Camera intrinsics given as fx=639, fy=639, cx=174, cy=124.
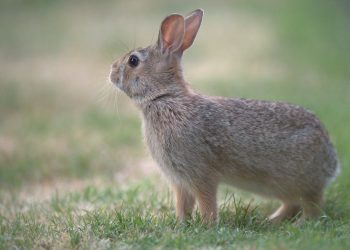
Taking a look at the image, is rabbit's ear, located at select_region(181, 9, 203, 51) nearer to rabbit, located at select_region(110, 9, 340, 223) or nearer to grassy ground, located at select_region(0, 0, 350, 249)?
rabbit, located at select_region(110, 9, 340, 223)

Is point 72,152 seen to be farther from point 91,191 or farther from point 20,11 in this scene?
point 20,11

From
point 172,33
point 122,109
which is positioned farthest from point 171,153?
point 122,109

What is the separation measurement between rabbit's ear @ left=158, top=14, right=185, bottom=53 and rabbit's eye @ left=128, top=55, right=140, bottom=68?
0.78 feet

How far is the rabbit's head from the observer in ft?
18.4

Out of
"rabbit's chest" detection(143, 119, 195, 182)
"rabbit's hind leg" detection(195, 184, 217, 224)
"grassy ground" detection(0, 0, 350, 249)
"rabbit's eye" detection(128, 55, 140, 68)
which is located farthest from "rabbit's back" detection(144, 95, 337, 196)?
"rabbit's eye" detection(128, 55, 140, 68)

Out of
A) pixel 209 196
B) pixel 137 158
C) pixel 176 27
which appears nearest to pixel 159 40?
pixel 176 27

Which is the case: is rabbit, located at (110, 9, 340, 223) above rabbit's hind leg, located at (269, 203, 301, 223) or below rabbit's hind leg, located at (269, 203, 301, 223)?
above

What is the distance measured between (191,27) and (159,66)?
19.5 inches

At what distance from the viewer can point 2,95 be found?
11484mm

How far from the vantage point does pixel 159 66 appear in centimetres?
565

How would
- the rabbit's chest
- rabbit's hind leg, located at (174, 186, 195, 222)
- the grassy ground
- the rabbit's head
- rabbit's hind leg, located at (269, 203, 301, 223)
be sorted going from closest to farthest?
1. the grassy ground
2. the rabbit's chest
3. rabbit's hind leg, located at (174, 186, 195, 222)
4. the rabbit's head
5. rabbit's hind leg, located at (269, 203, 301, 223)

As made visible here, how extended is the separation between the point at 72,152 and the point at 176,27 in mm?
3344

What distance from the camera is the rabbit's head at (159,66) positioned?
5.60m

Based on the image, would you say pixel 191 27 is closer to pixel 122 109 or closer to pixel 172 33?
pixel 172 33
